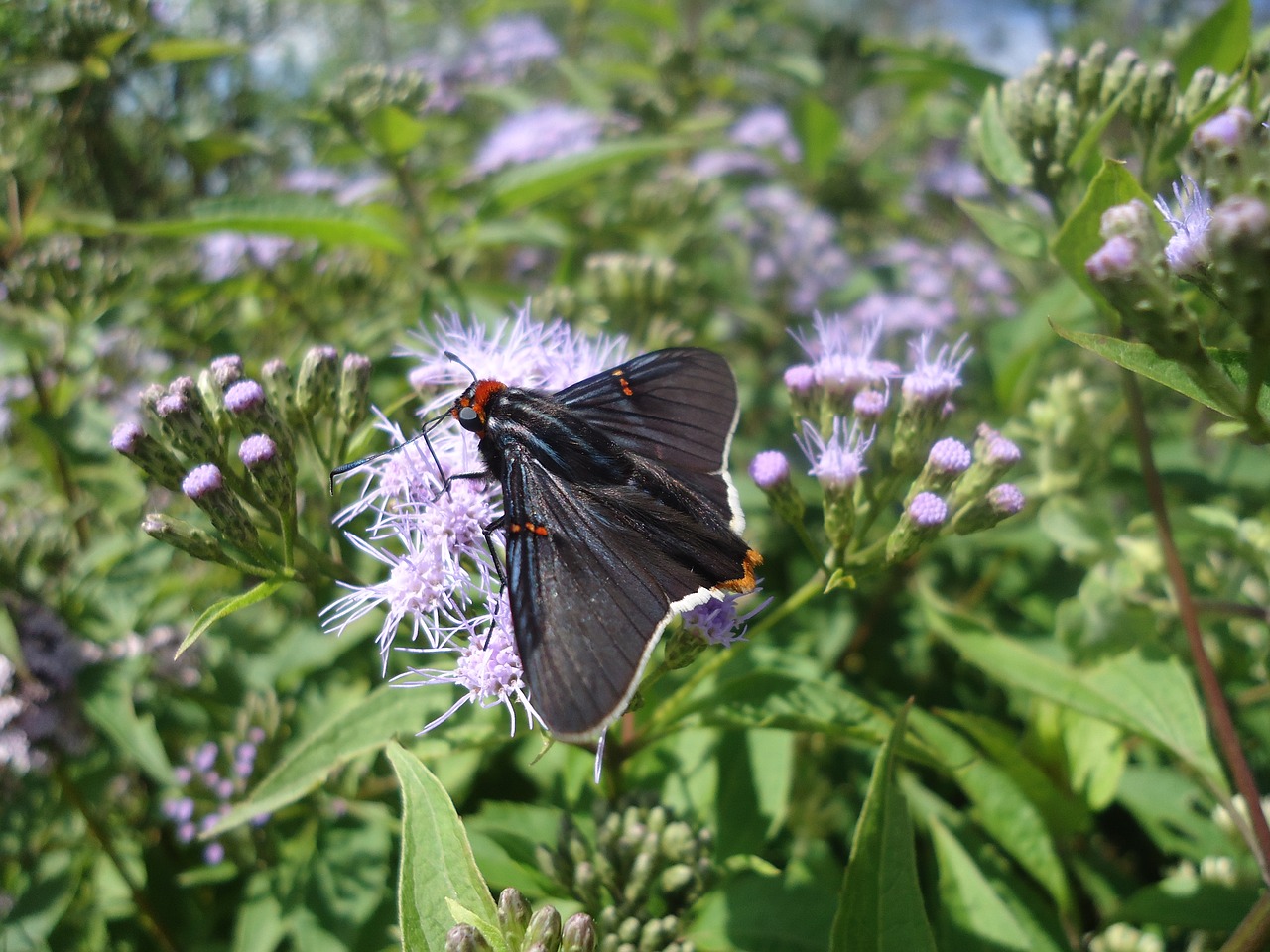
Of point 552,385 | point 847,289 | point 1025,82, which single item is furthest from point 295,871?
point 847,289

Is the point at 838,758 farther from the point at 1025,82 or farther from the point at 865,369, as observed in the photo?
the point at 1025,82

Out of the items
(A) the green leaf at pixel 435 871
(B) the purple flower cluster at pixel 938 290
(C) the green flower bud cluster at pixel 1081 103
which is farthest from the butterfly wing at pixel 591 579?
(B) the purple flower cluster at pixel 938 290

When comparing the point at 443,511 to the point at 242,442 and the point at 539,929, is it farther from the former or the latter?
the point at 539,929

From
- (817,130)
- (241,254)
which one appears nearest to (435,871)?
(241,254)

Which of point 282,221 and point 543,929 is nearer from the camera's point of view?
point 543,929

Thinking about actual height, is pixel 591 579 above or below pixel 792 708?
above

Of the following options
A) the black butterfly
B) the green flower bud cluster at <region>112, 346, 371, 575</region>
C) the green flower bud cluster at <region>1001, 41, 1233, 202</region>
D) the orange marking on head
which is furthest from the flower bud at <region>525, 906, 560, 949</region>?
the green flower bud cluster at <region>1001, 41, 1233, 202</region>
